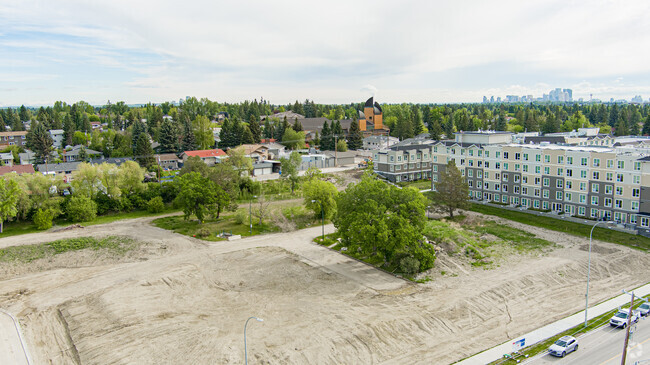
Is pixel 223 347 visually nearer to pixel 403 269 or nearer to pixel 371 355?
pixel 371 355

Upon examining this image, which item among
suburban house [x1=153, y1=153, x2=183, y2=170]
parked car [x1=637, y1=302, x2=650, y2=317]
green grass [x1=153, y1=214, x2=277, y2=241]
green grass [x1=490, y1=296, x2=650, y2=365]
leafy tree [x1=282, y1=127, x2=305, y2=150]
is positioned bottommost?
green grass [x1=490, y1=296, x2=650, y2=365]

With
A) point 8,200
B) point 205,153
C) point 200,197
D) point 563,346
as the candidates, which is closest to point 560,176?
point 563,346

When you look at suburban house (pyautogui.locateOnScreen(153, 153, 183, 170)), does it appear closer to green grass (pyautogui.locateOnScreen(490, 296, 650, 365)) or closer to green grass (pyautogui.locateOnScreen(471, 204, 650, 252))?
green grass (pyautogui.locateOnScreen(471, 204, 650, 252))

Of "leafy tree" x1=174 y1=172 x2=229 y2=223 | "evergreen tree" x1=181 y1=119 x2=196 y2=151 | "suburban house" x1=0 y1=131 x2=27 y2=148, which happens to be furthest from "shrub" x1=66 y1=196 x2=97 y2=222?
"suburban house" x1=0 y1=131 x2=27 y2=148

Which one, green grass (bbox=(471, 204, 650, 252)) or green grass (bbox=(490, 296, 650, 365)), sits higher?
green grass (bbox=(471, 204, 650, 252))

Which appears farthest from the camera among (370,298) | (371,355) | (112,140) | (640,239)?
(112,140)

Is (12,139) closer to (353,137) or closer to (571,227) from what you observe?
(353,137)

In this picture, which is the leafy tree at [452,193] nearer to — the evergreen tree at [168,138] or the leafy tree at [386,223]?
the leafy tree at [386,223]

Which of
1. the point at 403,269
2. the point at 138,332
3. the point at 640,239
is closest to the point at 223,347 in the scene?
the point at 138,332
